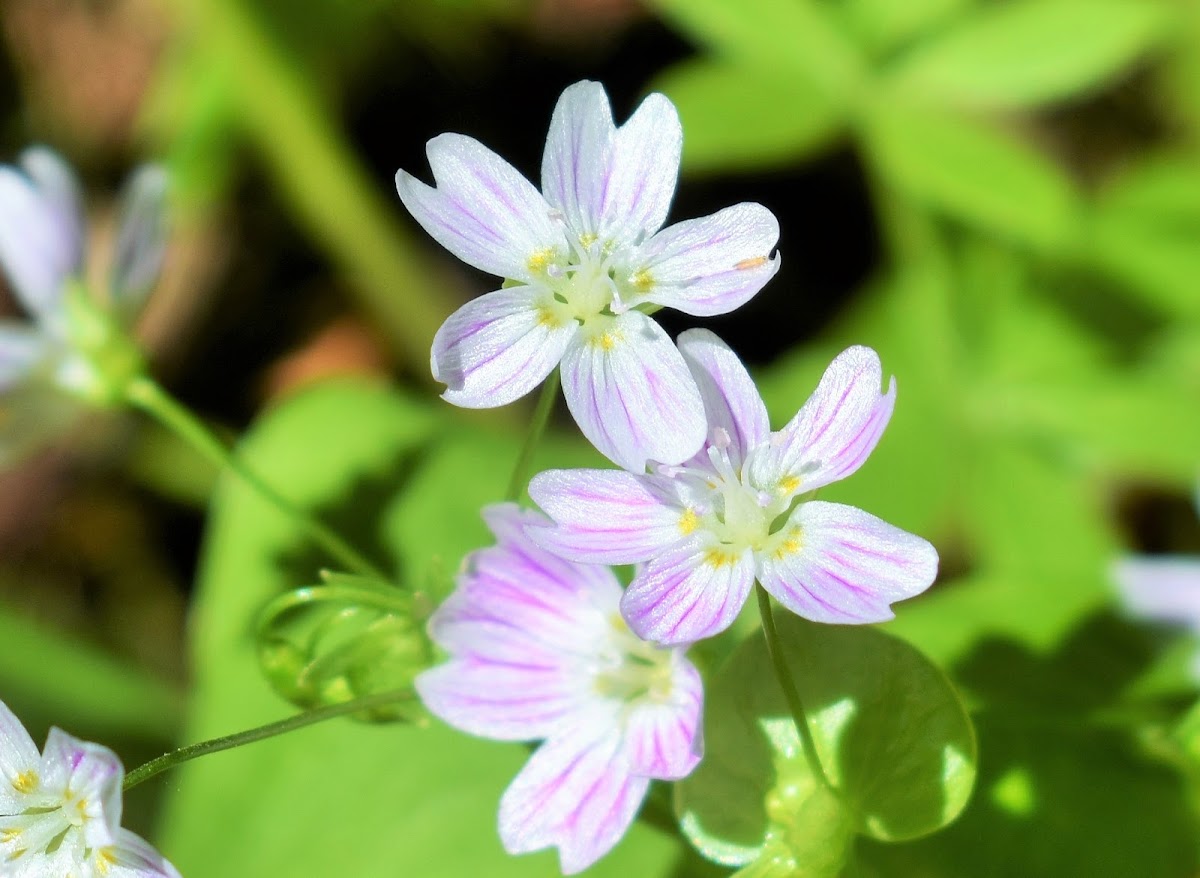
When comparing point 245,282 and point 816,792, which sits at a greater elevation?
point 245,282

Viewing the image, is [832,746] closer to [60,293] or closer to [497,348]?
[497,348]

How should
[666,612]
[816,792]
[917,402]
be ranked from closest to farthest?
[666,612], [816,792], [917,402]

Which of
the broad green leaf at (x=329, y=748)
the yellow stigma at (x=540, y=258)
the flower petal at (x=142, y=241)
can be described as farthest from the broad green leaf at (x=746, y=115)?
the yellow stigma at (x=540, y=258)

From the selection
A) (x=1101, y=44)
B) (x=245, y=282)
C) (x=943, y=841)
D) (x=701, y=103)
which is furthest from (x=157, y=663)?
(x=1101, y=44)

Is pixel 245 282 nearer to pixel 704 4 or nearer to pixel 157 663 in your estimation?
pixel 157 663

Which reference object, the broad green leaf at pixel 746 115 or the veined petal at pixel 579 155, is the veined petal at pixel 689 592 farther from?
the broad green leaf at pixel 746 115

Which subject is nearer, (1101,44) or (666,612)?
(666,612)
